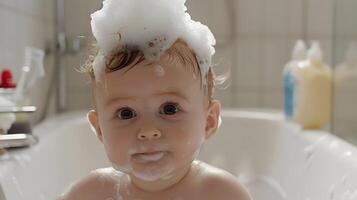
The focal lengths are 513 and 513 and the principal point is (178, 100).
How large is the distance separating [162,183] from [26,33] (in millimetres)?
959

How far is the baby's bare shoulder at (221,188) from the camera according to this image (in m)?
0.77

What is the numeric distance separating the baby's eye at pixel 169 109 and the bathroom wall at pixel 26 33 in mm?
695

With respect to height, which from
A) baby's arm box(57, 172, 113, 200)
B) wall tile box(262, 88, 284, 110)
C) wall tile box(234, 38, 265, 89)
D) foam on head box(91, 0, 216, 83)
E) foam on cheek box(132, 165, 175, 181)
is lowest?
wall tile box(262, 88, 284, 110)

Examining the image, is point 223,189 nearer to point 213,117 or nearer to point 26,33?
point 213,117

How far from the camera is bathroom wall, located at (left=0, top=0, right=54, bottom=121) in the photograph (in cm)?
129

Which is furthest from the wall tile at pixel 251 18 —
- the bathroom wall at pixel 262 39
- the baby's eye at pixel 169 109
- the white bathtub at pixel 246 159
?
the baby's eye at pixel 169 109

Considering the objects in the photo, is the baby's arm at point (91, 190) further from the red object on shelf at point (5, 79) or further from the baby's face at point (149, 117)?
the red object on shelf at point (5, 79)

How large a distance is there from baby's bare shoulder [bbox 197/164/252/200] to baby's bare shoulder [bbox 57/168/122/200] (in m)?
0.14

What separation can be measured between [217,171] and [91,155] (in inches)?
27.6

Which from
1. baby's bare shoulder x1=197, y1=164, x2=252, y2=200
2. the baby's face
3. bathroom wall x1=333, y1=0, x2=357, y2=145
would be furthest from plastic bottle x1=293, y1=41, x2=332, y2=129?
the baby's face

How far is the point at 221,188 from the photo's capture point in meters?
0.77

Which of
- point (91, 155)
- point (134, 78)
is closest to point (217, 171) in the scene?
point (134, 78)

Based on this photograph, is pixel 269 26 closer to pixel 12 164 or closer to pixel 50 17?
pixel 50 17

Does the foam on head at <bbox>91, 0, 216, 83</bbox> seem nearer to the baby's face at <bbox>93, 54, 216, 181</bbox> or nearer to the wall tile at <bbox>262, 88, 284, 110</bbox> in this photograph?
the baby's face at <bbox>93, 54, 216, 181</bbox>
